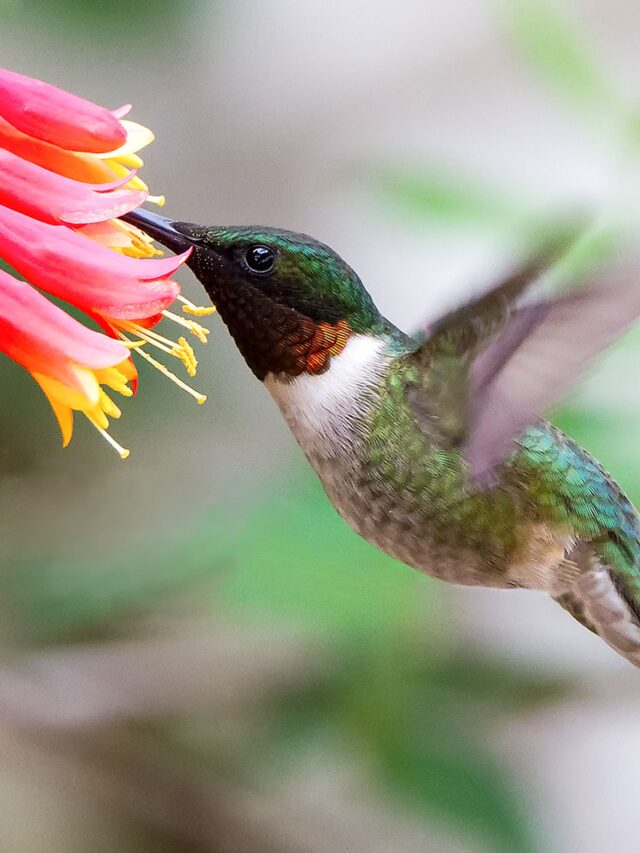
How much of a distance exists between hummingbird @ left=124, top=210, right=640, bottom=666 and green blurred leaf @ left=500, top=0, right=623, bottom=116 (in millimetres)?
307

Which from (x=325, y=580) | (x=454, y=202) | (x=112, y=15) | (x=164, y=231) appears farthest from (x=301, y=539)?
(x=112, y=15)

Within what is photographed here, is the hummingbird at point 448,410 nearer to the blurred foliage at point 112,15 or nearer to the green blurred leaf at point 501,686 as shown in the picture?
the green blurred leaf at point 501,686

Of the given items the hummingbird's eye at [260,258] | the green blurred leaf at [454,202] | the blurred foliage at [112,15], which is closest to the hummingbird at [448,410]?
the hummingbird's eye at [260,258]

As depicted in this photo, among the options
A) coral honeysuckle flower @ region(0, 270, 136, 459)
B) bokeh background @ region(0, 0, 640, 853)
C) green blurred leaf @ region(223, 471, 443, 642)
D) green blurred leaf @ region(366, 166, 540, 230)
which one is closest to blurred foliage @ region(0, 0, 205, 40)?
bokeh background @ region(0, 0, 640, 853)

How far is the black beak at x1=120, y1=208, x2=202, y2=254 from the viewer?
1.57ft

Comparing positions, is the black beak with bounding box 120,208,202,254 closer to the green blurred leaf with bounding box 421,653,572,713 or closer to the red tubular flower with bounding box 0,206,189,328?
the red tubular flower with bounding box 0,206,189,328

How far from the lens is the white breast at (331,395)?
541 millimetres

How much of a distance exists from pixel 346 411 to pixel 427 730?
495 millimetres

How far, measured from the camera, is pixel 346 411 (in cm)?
56

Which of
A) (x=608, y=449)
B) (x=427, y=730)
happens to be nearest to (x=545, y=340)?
(x=608, y=449)

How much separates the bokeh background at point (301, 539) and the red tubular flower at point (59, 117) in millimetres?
172

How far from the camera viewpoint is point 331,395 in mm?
553

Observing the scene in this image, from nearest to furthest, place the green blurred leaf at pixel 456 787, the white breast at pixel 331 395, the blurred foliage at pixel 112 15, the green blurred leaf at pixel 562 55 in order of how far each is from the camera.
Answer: the white breast at pixel 331 395, the green blurred leaf at pixel 562 55, the green blurred leaf at pixel 456 787, the blurred foliage at pixel 112 15

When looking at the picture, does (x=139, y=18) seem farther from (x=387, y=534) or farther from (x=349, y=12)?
(x=387, y=534)
